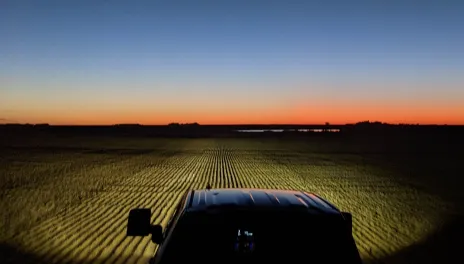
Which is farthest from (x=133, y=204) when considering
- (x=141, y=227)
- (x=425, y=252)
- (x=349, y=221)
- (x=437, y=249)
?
(x=349, y=221)

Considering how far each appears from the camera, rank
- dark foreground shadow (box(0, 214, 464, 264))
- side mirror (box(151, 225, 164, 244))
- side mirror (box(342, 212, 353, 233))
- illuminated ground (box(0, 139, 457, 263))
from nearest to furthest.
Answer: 1. side mirror (box(342, 212, 353, 233))
2. side mirror (box(151, 225, 164, 244))
3. dark foreground shadow (box(0, 214, 464, 264))
4. illuminated ground (box(0, 139, 457, 263))

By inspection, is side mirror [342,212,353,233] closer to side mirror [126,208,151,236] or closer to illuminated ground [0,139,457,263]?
side mirror [126,208,151,236]

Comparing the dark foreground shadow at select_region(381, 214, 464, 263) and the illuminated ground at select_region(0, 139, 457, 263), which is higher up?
the illuminated ground at select_region(0, 139, 457, 263)

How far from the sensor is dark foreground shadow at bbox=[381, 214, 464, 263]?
28.6 feet

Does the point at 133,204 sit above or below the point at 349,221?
below

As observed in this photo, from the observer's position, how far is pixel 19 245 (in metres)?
9.38

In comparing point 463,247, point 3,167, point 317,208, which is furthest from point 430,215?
point 3,167

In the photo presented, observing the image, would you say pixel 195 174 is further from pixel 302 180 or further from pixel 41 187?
pixel 41 187

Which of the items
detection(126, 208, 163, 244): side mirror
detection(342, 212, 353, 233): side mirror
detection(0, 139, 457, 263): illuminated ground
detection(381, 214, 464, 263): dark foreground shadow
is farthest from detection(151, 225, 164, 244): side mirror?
detection(381, 214, 464, 263): dark foreground shadow

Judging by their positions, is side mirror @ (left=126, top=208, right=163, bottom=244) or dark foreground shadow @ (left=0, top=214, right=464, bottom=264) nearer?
side mirror @ (left=126, top=208, right=163, bottom=244)

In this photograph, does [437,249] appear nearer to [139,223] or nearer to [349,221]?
[349,221]

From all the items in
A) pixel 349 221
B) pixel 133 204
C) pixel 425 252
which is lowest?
pixel 425 252

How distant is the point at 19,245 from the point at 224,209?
726cm

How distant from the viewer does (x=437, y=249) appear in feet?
31.3
